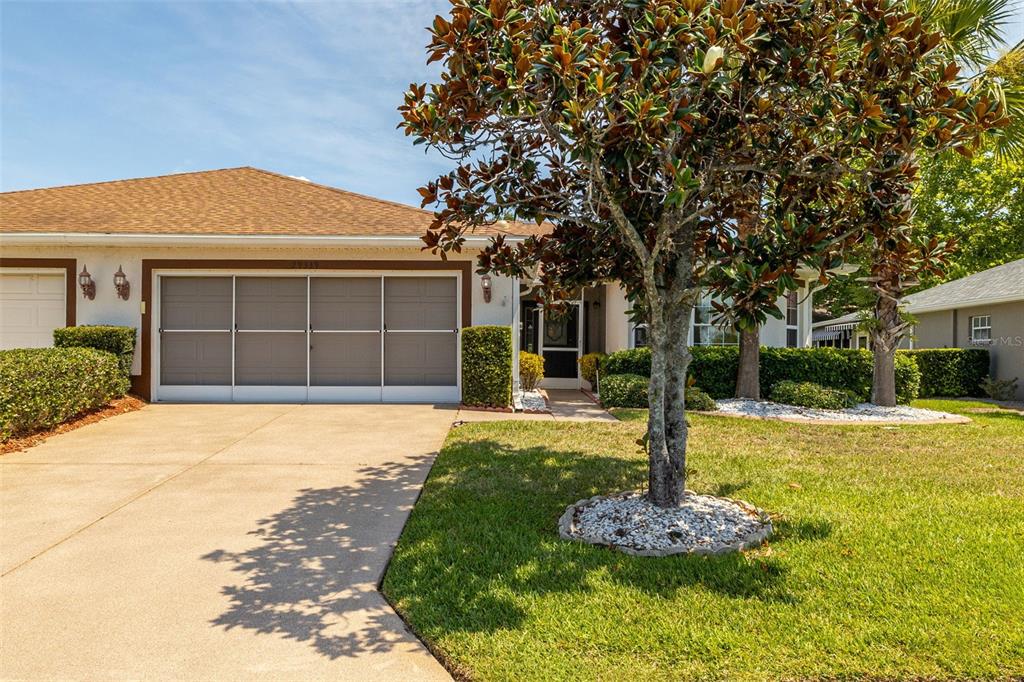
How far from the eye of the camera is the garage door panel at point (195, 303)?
10.6 metres

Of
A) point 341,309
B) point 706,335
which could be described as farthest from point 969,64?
point 341,309

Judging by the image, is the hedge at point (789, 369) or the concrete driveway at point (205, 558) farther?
the hedge at point (789, 369)

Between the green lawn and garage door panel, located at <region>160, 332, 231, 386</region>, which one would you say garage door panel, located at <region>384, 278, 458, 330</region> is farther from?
the green lawn

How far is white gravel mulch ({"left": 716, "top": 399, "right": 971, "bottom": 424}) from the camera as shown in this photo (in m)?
9.59

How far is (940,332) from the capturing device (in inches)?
694

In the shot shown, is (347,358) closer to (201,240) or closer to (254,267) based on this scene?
(254,267)

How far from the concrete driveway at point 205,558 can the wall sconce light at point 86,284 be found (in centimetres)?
420

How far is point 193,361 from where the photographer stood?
1059 centimetres

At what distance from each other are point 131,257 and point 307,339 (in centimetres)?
346

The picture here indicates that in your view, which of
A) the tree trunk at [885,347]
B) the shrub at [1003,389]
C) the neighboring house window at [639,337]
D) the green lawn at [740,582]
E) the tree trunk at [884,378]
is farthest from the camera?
the shrub at [1003,389]

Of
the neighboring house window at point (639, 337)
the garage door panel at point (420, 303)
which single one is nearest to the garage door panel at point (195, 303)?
the garage door panel at point (420, 303)

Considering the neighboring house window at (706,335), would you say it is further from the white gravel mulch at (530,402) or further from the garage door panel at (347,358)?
the garage door panel at (347,358)

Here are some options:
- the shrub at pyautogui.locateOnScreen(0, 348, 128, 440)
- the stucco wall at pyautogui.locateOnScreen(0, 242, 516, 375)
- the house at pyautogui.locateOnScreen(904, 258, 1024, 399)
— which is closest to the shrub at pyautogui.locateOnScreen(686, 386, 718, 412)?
the stucco wall at pyautogui.locateOnScreen(0, 242, 516, 375)

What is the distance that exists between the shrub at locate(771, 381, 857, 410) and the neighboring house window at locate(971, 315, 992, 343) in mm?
7918
